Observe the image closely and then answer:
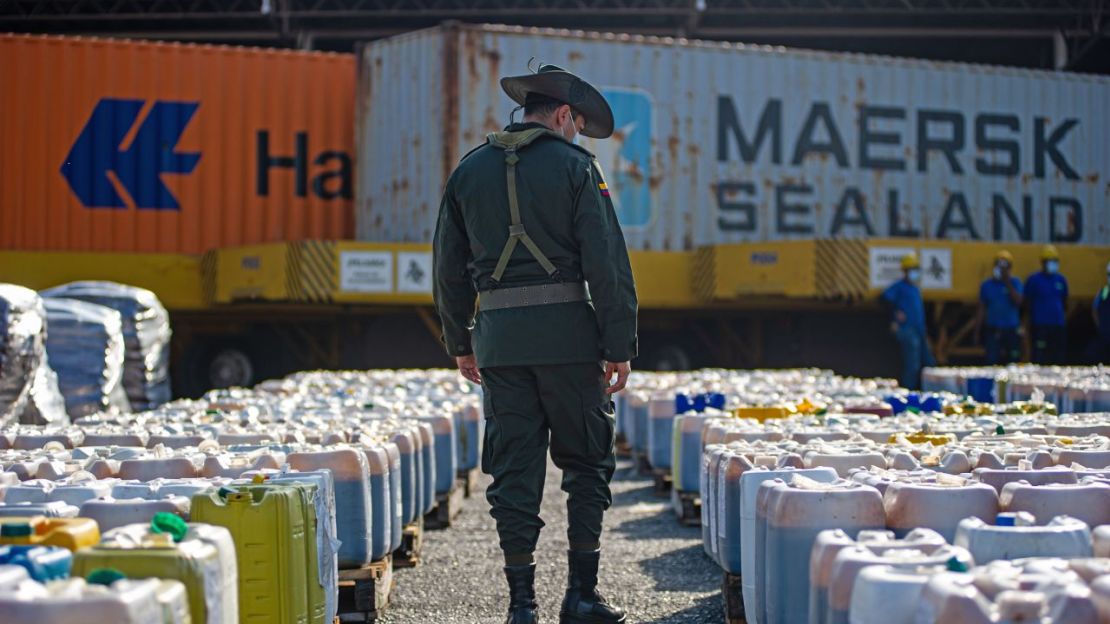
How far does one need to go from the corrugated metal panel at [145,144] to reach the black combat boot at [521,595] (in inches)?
494

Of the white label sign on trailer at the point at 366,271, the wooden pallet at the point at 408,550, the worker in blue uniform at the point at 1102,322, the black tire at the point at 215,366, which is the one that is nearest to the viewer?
→ the wooden pallet at the point at 408,550

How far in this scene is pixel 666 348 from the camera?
1519cm

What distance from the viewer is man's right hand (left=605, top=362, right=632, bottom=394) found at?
12.6 feet

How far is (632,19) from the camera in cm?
2377

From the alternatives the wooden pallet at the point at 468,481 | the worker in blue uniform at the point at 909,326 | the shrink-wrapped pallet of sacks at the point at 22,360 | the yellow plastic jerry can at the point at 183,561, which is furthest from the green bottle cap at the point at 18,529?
the worker in blue uniform at the point at 909,326

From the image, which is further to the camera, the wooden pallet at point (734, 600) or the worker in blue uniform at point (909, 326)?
the worker in blue uniform at point (909, 326)

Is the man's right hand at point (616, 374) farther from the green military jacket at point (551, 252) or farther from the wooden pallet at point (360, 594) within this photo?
the wooden pallet at point (360, 594)

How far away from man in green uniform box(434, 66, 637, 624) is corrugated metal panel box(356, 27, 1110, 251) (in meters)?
10.7

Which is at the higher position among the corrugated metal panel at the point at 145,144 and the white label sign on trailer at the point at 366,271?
the corrugated metal panel at the point at 145,144

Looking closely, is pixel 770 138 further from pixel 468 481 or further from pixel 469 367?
pixel 469 367

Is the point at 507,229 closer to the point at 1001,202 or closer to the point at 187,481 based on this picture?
the point at 187,481

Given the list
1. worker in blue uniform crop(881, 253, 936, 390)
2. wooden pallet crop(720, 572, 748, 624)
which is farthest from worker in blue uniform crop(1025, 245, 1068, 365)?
wooden pallet crop(720, 572, 748, 624)

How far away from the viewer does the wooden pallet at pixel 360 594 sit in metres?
4.34

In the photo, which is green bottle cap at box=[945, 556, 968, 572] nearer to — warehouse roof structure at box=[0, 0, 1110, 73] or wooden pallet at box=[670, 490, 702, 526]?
wooden pallet at box=[670, 490, 702, 526]
